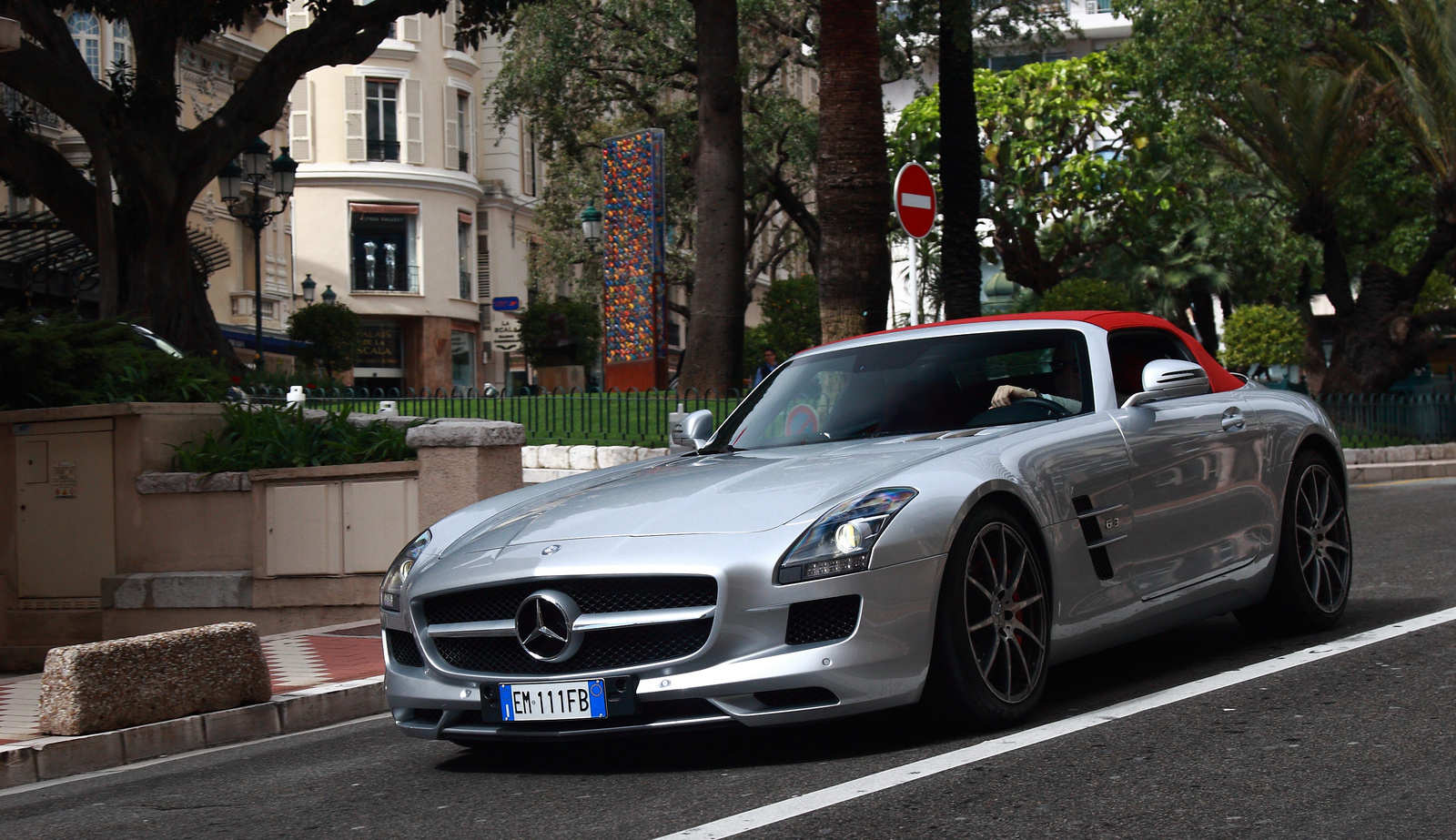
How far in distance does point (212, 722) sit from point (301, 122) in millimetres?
47604

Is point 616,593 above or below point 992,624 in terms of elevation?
above

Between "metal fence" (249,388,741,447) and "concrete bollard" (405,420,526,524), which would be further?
"metal fence" (249,388,741,447)

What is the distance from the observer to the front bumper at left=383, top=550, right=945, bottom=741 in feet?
15.5

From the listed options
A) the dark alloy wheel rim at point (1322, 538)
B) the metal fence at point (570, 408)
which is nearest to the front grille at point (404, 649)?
the dark alloy wheel rim at point (1322, 538)

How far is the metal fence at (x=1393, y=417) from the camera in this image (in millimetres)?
25016

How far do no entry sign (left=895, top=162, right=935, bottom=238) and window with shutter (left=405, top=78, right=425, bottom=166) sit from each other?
4133 cm

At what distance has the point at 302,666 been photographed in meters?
8.20

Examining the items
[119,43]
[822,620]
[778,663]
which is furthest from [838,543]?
[119,43]

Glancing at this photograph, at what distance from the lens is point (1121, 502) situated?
5848 mm

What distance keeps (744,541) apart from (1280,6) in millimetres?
33441

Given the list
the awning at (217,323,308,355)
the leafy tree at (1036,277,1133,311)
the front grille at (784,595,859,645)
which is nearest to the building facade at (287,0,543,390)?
the awning at (217,323,308,355)

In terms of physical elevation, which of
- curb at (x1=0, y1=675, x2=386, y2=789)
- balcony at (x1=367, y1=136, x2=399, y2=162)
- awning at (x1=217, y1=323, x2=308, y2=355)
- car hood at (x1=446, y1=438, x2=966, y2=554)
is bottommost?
curb at (x1=0, y1=675, x2=386, y2=789)

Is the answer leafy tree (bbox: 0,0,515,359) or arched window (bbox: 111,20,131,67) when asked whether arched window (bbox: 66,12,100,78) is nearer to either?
arched window (bbox: 111,20,131,67)

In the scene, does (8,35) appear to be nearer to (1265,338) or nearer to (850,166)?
(850,166)
